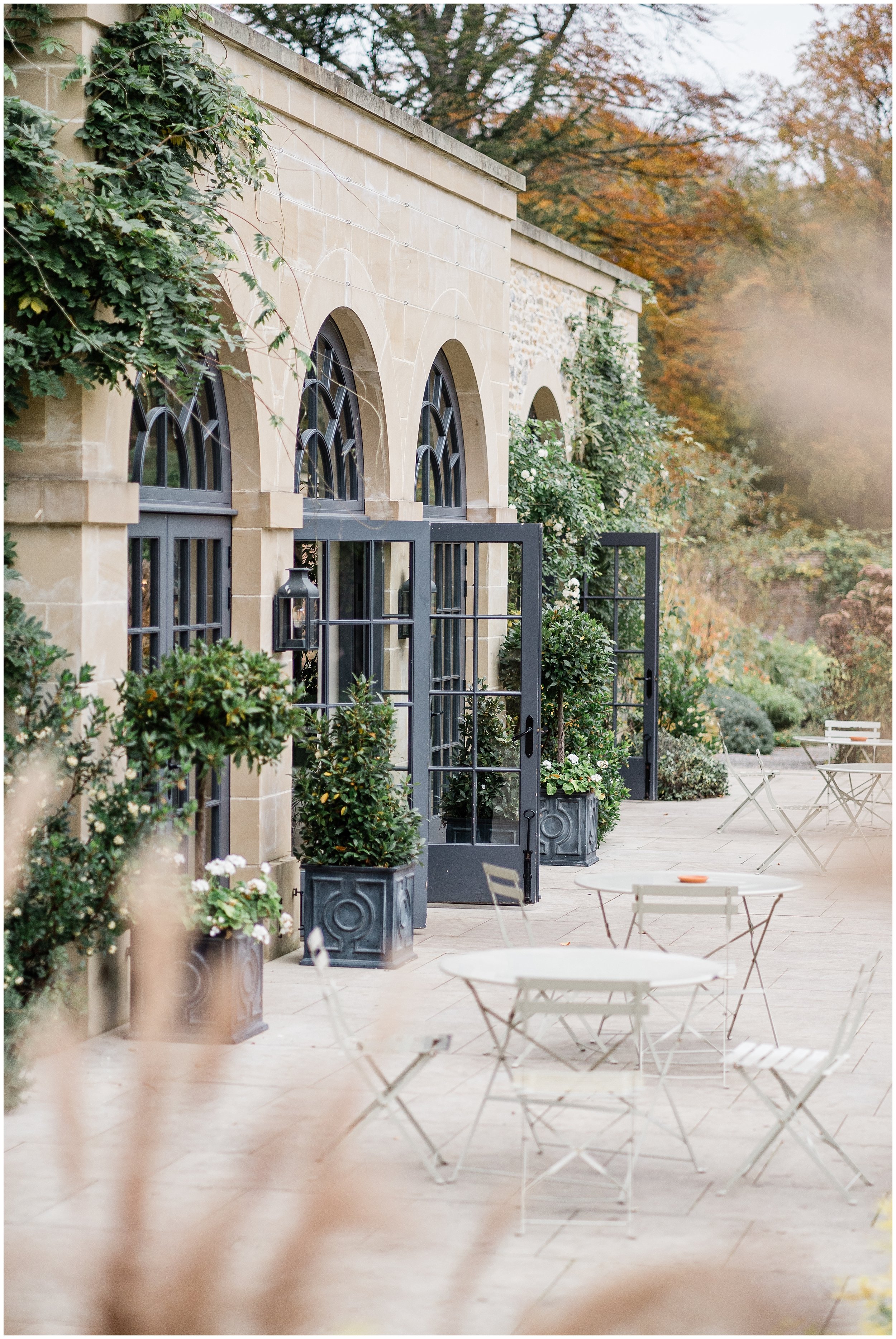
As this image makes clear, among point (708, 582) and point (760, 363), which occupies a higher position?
point (760, 363)

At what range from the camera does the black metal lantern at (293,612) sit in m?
7.26

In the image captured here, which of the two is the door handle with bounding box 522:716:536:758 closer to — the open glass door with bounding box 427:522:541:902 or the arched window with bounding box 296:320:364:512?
the open glass door with bounding box 427:522:541:902

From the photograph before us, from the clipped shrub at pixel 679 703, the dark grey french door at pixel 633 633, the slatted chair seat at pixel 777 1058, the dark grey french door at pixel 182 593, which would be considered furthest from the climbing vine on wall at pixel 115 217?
the clipped shrub at pixel 679 703

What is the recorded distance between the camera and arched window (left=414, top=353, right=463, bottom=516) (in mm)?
9680

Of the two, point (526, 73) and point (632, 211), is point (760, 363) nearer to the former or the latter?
point (632, 211)

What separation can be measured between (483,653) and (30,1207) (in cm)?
673

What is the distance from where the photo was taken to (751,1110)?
16.5 feet

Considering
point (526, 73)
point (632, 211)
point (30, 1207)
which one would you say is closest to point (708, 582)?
point (632, 211)

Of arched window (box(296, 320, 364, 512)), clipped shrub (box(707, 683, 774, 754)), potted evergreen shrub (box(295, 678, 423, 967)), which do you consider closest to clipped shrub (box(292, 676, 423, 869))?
potted evergreen shrub (box(295, 678, 423, 967))

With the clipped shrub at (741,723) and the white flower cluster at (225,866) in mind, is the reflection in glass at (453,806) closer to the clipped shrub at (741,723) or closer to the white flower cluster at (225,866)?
the white flower cluster at (225,866)

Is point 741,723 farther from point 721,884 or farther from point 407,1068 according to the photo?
point 407,1068

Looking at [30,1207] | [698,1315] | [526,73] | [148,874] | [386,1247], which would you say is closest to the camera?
[698,1315]

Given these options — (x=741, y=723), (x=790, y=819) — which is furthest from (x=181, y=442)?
(x=741, y=723)

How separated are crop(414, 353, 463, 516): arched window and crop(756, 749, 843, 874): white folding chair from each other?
2.77 m
